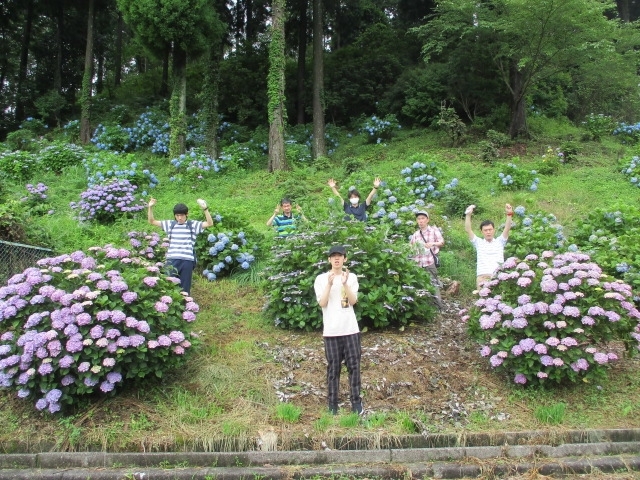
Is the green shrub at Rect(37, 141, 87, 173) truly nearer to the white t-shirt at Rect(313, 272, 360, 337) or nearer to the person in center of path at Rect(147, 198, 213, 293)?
the person in center of path at Rect(147, 198, 213, 293)

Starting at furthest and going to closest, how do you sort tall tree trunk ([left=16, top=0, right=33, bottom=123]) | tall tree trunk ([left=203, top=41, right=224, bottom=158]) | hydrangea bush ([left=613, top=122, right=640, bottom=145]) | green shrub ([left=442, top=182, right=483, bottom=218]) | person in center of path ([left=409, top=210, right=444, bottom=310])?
tall tree trunk ([left=16, top=0, right=33, bottom=123])
hydrangea bush ([left=613, top=122, right=640, bottom=145])
tall tree trunk ([left=203, top=41, right=224, bottom=158])
green shrub ([left=442, top=182, right=483, bottom=218])
person in center of path ([left=409, top=210, right=444, bottom=310])

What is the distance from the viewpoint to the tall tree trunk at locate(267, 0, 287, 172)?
15.0 meters

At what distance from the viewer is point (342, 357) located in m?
4.41

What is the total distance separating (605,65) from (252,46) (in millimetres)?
13632

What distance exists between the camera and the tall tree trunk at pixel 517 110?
664 inches

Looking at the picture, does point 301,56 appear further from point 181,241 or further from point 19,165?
point 181,241

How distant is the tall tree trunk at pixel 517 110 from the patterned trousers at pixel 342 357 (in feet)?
47.6

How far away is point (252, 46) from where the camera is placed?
23.3 metres

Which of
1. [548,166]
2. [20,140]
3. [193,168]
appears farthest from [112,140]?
[548,166]

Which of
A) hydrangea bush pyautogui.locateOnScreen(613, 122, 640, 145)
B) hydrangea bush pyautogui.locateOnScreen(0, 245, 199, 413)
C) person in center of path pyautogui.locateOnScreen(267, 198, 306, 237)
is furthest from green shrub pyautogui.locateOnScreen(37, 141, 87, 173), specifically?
hydrangea bush pyautogui.locateOnScreen(613, 122, 640, 145)

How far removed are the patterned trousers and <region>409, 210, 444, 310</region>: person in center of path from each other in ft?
7.53

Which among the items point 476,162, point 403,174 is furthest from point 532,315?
point 476,162

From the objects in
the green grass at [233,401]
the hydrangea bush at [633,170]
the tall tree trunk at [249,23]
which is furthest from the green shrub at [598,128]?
the tall tree trunk at [249,23]

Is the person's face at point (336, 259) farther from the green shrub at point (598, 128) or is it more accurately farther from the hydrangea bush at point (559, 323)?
the green shrub at point (598, 128)
